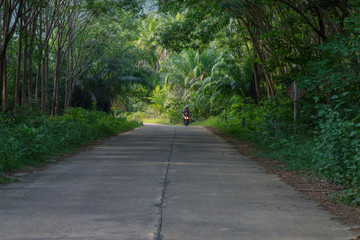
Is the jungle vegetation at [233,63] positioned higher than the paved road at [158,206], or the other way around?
the jungle vegetation at [233,63]

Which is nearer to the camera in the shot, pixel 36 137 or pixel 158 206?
pixel 158 206

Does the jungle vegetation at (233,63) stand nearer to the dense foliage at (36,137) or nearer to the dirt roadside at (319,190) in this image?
the dirt roadside at (319,190)


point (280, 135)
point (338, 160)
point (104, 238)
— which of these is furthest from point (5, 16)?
point (104, 238)

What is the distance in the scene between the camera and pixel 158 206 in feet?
25.9

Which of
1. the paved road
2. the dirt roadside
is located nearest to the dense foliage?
the paved road

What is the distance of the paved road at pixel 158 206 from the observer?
633cm

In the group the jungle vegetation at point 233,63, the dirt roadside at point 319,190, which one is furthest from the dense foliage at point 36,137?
the dirt roadside at point 319,190

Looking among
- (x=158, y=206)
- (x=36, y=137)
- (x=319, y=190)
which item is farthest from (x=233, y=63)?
(x=158, y=206)

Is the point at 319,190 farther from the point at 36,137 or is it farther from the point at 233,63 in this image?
the point at 233,63

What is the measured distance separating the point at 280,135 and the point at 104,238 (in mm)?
13932

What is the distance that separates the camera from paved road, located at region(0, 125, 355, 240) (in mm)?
6328

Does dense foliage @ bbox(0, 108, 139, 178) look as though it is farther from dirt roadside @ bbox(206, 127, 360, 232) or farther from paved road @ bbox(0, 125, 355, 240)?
dirt roadside @ bbox(206, 127, 360, 232)

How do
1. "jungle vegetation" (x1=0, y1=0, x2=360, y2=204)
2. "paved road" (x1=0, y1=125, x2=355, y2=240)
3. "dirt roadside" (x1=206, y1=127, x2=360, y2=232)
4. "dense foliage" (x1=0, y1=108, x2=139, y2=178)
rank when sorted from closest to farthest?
1. "paved road" (x1=0, y1=125, x2=355, y2=240)
2. "dirt roadside" (x1=206, y1=127, x2=360, y2=232)
3. "dense foliage" (x1=0, y1=108, x2=139, y2=178)
4. "jungle vegetation" (x1=0, y1=0, x2=360, y2=204)

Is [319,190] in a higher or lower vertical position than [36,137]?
lower
